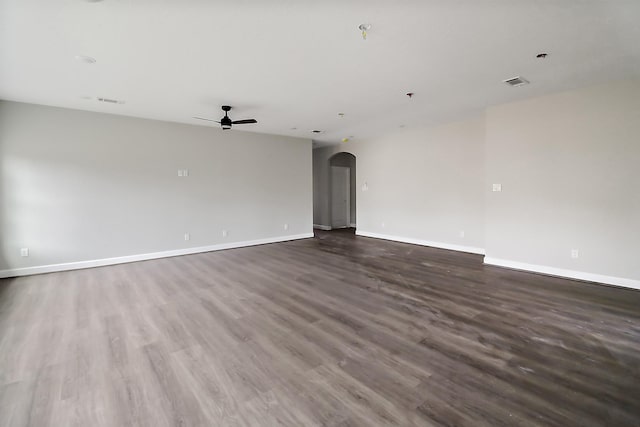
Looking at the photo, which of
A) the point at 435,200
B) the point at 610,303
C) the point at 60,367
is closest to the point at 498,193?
the point at 435,200

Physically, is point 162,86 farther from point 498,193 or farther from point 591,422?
point 498,193

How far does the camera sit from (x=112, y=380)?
1972 mm

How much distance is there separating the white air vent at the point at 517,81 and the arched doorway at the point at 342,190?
609 centimetres

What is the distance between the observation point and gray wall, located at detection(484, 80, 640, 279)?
3760 mm

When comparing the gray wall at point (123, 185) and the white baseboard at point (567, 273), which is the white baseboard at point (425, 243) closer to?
the white baseboard at point (567, 273)

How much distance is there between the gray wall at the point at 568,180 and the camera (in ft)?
12.3

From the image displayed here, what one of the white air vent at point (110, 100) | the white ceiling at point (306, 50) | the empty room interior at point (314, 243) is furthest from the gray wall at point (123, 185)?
the white air vent at point (110, 100)

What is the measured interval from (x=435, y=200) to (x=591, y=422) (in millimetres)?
5303

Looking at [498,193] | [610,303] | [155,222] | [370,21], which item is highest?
[370,21]

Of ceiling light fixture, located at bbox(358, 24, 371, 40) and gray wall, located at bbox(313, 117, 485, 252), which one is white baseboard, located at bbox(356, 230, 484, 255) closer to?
gray wall, located at bbox(313, 117, 485, 252)

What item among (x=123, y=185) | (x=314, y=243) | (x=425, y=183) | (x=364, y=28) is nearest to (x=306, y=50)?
(x=364, y=28)

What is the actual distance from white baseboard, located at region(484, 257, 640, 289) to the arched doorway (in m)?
5.35

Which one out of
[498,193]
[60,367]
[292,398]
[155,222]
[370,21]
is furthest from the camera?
[155,222]

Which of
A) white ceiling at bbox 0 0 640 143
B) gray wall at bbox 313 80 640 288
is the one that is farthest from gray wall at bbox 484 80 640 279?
white ceiling at bbox 0 0 640 143
